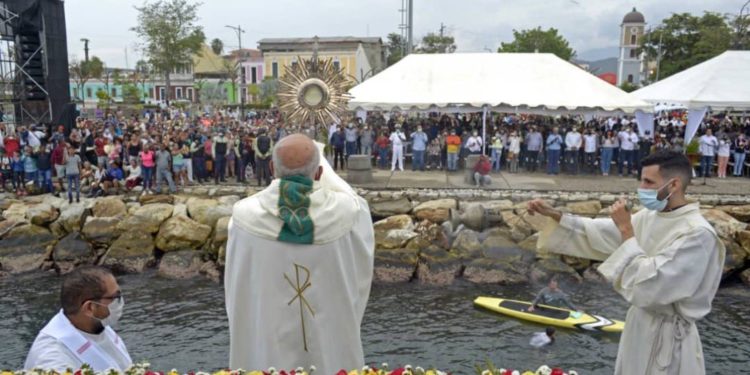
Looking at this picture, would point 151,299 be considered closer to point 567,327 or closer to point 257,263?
point 567,327

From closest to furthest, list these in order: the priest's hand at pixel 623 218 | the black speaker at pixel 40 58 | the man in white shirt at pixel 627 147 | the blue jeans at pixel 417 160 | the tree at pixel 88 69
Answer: the priest's hand at pixel 623 218, the black speaker at pixel 40 58, the man in white shirt at pixel 627 147, the blue jeans at pixel 417 160, the tree at pixel 88 69

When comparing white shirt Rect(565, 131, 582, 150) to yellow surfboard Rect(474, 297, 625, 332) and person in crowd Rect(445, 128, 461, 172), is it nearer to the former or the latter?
person in crowd Rect(445, 128, 461, 172)

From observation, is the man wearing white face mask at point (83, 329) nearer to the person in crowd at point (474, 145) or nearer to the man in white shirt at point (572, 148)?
the person in crowd at point (474, 145)

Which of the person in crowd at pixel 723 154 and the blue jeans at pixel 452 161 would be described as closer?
the person in crowd at pixel 723 154

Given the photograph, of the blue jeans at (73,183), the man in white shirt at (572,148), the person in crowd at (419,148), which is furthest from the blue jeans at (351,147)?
the blue jeans at (73,183)

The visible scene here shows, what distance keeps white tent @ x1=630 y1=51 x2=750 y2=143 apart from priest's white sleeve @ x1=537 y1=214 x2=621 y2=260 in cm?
1735

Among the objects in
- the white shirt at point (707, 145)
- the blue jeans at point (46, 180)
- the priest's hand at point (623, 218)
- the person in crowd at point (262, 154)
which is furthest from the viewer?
the white shirt at point (707, 145)

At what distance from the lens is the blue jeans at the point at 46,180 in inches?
690

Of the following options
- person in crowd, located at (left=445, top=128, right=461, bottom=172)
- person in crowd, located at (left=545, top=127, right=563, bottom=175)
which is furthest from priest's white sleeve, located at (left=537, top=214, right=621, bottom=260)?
person in crowd, located at (left=445, top=128, right=461, bottom=172)

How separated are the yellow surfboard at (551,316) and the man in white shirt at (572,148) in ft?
28.8

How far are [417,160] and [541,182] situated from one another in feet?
13.9

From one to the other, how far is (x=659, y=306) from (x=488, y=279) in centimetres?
1102

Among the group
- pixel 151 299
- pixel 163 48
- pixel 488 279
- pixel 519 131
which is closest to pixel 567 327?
pixel 488 279

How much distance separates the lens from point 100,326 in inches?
127
